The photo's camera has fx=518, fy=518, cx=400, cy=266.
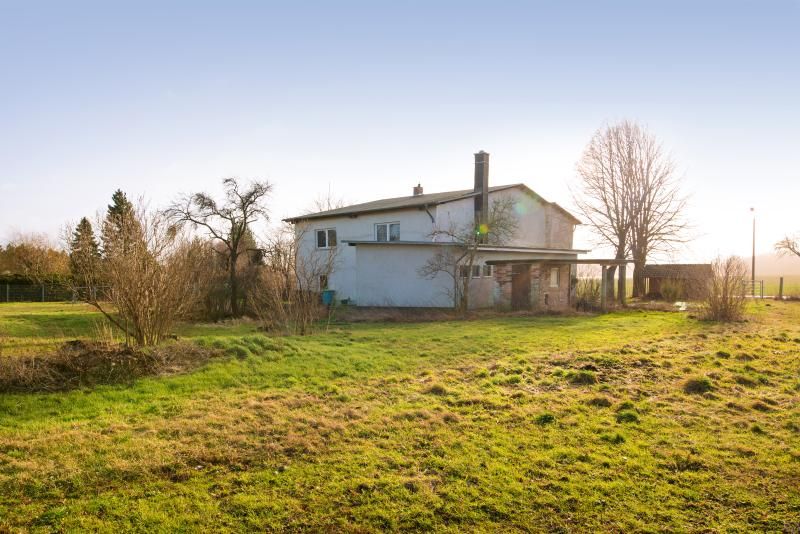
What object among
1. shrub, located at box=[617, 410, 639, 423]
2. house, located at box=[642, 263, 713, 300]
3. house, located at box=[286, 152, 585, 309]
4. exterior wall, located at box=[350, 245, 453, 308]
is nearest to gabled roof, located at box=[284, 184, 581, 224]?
house, located at box=[286, 152, 585, 309]

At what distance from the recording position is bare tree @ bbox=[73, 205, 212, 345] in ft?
34.0

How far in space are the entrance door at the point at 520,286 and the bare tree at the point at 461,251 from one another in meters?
1.84

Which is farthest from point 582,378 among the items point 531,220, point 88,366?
point 531,220

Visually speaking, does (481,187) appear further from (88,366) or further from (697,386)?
(88,366)

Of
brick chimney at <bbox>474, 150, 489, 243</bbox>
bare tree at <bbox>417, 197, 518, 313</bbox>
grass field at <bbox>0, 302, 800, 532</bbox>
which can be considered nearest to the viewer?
grass field at <bbox>0, 302, 800, 532</bbox>

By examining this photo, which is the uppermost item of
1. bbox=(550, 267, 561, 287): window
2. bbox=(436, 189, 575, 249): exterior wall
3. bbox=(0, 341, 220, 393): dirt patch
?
bbox=(436, 189, 575, 249): exterior wall

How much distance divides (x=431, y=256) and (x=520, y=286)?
4.98 meters

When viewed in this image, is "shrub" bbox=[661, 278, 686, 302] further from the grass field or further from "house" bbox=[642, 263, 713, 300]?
the grass field

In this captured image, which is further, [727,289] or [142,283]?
[727,289]

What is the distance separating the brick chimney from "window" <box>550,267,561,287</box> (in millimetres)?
4408

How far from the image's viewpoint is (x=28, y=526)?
13.7ft

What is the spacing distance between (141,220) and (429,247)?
14805 millimetres

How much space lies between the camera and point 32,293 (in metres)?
34.9

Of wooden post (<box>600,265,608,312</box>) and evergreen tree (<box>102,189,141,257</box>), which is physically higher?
evergreen tree (<box>102,189,141,257</box>)
